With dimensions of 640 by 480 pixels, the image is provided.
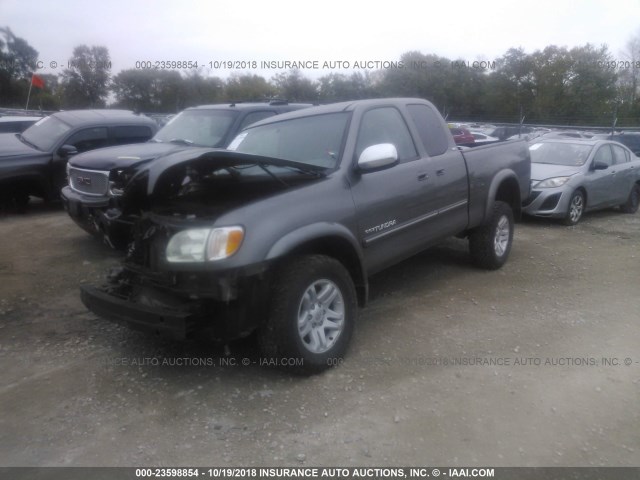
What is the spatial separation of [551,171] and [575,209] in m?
0.76

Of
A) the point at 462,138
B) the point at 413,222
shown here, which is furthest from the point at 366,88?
the point at 413,222

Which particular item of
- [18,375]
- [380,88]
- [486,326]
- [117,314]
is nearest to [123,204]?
[117,314]

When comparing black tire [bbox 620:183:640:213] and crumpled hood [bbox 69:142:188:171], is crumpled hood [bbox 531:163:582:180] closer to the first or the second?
black tire [bbox 620:183:640:213]

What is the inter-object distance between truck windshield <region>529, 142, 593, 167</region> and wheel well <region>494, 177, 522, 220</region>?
3.74 meters

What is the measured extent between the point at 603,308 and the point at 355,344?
2.53 metres

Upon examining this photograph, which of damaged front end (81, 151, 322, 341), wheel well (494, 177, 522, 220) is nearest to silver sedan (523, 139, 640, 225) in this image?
wheel well (494, 177, 522, 220)

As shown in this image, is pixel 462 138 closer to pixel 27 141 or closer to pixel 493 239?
pixel 493 239

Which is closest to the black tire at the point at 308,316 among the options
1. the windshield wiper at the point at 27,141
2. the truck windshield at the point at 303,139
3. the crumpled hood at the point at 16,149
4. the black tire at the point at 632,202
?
the truck windshield at the point at 303,139

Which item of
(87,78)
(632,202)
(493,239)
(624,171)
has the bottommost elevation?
(632,202)

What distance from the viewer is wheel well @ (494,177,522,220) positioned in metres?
6.34

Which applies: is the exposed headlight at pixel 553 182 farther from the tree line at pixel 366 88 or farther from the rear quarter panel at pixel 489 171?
the tree line at pixel 366 88

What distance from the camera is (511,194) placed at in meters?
6.50

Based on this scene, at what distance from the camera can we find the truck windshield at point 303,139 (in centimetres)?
445

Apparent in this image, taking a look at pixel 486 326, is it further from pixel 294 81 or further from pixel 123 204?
pixel 294 81
